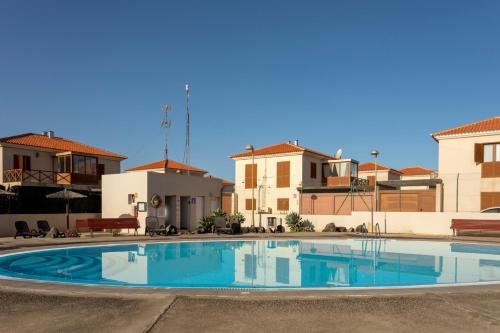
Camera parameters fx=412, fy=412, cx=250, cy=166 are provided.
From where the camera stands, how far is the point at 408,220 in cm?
2603

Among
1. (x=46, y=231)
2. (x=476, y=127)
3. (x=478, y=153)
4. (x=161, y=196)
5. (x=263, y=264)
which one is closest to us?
(x=263, y=264)

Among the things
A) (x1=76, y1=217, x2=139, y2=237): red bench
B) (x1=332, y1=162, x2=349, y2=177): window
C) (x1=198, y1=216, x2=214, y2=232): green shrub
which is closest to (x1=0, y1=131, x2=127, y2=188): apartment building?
(x1=76, y1=217, x2=139, y2=237): red bench

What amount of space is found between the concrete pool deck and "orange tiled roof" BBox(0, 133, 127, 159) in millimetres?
24061

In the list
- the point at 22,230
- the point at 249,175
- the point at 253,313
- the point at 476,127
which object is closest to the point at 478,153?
the point at 476,127

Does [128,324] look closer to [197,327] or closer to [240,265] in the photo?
[197,327]

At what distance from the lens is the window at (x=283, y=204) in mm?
35781

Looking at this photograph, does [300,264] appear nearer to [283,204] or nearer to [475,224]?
[475,224]

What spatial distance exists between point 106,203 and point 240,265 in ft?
50.3

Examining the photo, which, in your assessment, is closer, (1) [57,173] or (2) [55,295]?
(2) [55,295]

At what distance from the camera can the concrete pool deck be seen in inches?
228

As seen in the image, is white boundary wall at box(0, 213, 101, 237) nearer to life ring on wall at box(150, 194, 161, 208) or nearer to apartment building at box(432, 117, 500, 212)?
life ring on wall at box(150, 194, 161, 208)

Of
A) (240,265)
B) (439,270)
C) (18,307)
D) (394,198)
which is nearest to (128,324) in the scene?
(18,307)

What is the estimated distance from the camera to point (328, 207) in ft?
103

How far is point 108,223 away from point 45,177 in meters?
8.59
